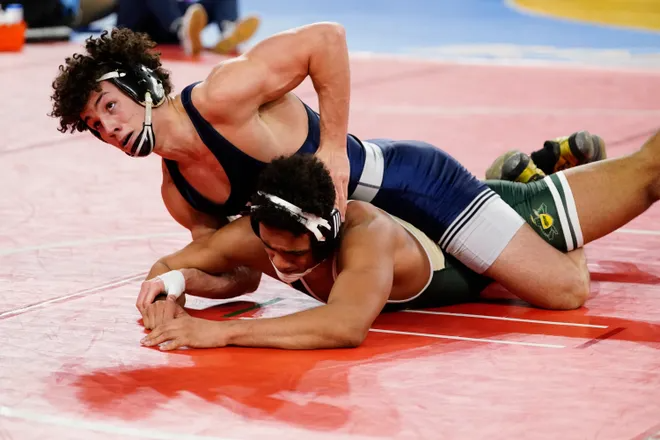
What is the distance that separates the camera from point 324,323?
363 centimetres

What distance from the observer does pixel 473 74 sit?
10977 mm

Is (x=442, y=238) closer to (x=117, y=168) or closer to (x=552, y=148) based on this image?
(x=552, y=148)

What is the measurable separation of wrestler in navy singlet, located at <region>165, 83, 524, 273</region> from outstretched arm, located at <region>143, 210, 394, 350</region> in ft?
1.64

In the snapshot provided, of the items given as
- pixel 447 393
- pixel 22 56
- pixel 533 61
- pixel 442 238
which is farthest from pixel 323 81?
pixel 22 56

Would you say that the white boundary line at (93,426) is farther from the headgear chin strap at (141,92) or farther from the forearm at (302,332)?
the headgear chin strap at (141,92)

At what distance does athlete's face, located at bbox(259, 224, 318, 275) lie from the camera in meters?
3.69

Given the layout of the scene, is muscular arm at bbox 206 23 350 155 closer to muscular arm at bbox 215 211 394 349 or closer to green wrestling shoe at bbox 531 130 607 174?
muscular arm at bbox 215 211 394 349

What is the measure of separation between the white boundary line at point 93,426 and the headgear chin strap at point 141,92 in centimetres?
115

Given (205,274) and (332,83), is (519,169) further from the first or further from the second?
(205,274)

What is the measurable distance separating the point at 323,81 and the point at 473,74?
6984 mm

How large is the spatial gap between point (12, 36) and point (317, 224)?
403 inches

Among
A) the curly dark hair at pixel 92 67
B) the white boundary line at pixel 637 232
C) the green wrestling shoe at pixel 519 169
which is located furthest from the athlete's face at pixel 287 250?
the white boundary line at pixel 637 232

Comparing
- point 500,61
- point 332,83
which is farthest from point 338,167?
point 500,61

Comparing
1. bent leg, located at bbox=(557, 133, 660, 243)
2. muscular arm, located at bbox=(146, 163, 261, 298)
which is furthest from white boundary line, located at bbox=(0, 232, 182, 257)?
bent leg, located at bbox=(557, 133, 660, 243)
